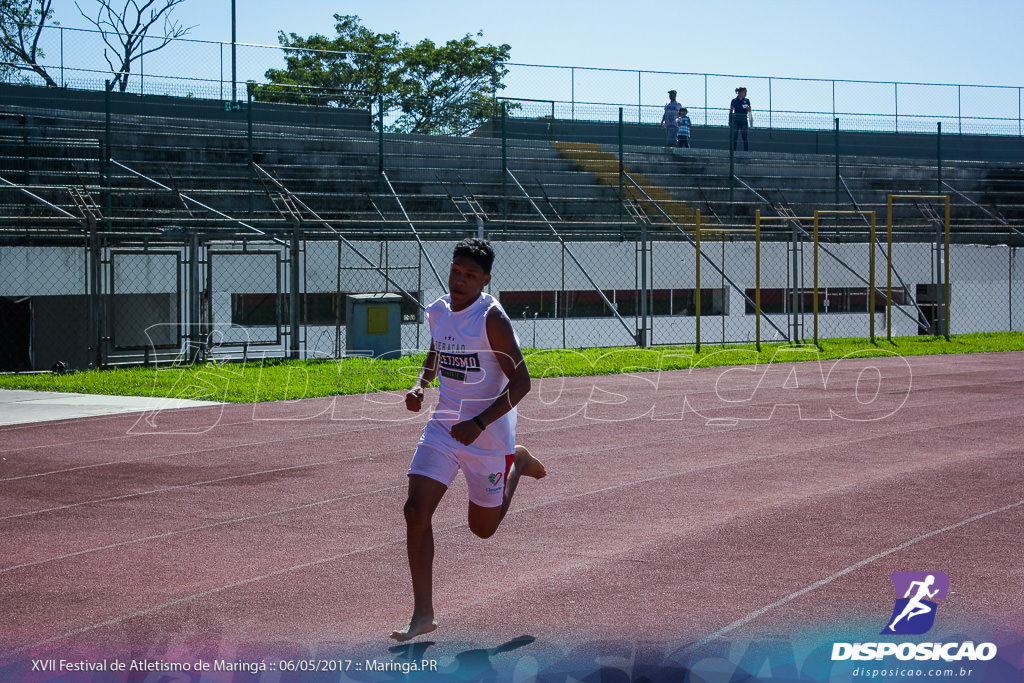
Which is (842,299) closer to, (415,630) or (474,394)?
(474,394)

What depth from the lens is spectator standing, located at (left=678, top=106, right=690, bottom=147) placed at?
115 ft

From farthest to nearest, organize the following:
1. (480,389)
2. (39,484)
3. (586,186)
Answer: (586,186), (39,484), (480,389)

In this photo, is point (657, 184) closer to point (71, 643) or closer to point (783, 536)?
point (783, 536)

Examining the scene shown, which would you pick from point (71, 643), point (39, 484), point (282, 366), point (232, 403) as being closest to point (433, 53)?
point (282, 366)

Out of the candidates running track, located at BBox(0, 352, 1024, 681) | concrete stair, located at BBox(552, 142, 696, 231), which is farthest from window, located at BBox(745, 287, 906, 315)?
running track, located at BBox(0, 352, 1024, 681)

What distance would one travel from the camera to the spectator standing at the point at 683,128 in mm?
34938

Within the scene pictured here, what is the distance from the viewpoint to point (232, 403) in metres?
14.1

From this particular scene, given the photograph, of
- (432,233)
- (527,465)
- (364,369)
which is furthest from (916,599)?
(432,233)

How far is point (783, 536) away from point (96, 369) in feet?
42.8

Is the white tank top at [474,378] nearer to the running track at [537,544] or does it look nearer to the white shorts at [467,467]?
the white shorts at [467,467]

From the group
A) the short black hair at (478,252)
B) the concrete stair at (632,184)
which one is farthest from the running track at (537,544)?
the concrete stair at (632,184)

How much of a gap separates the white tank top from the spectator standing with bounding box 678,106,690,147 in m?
30.4

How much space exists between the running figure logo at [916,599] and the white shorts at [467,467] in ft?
6.42

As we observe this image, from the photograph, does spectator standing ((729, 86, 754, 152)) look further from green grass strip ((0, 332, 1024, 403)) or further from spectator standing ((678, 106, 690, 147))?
green grass strip ((0, 332, 1024, 403))
